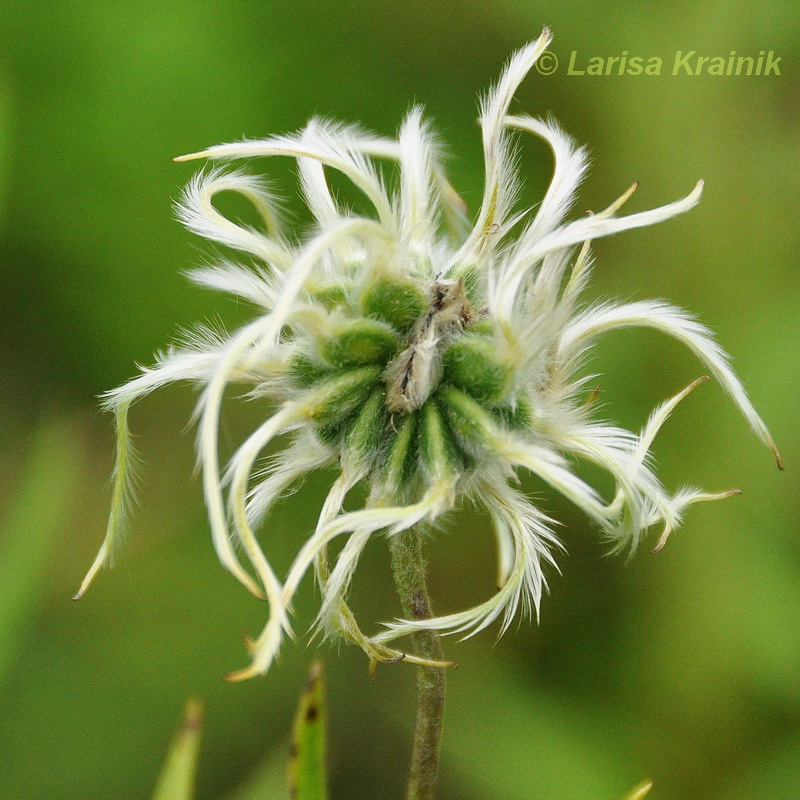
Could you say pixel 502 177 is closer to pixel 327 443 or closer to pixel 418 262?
pixel 418 262

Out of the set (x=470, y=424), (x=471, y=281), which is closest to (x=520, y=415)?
(x=470, y=424)

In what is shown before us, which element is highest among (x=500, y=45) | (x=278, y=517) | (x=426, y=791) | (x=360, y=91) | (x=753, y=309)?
(x=500, y=45)

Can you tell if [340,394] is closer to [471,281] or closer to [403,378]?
[403,378]

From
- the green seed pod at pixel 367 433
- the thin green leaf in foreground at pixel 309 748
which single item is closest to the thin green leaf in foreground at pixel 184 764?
the thin green leaf in foreground at pixel 309 748

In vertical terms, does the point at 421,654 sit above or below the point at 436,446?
below

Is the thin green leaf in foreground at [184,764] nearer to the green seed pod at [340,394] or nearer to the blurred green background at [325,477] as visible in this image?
the green seed pod at [340,394]

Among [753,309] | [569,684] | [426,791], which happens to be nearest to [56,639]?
[569,684]
